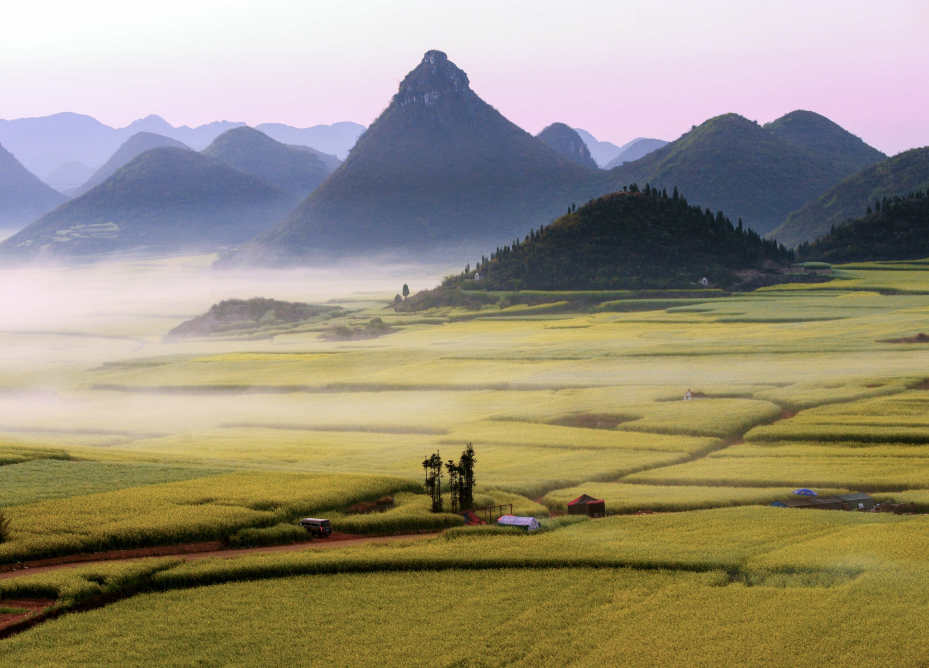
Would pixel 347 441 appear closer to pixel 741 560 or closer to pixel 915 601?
pixel 741 560

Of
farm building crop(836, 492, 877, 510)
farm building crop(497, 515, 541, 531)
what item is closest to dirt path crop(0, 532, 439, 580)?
farm building crop(497, 515, 541, 531)

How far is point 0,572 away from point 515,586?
2490cm

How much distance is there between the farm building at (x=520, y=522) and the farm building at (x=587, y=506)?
4.90m

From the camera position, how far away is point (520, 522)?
183ft

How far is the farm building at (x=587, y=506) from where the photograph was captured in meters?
60.2

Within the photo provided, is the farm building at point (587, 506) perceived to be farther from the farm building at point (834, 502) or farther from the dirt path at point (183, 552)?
the farm building at point (834, 502)

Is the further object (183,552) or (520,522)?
(520,522)

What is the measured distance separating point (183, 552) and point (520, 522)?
1817 cm

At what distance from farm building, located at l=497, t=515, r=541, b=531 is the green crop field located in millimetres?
1545

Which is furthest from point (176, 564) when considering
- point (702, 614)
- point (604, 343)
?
point (604, 343)

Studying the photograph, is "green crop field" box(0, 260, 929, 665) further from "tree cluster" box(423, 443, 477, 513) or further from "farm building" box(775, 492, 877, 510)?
"tree cluster" box(423, 443, 477, 513)

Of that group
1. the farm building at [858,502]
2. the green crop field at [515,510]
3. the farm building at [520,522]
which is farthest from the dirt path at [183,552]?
the farm building at [858,502]

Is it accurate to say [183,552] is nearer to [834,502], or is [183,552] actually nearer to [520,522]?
[520,522]

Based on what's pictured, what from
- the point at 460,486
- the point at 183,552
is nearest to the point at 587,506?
the point at 460,486
